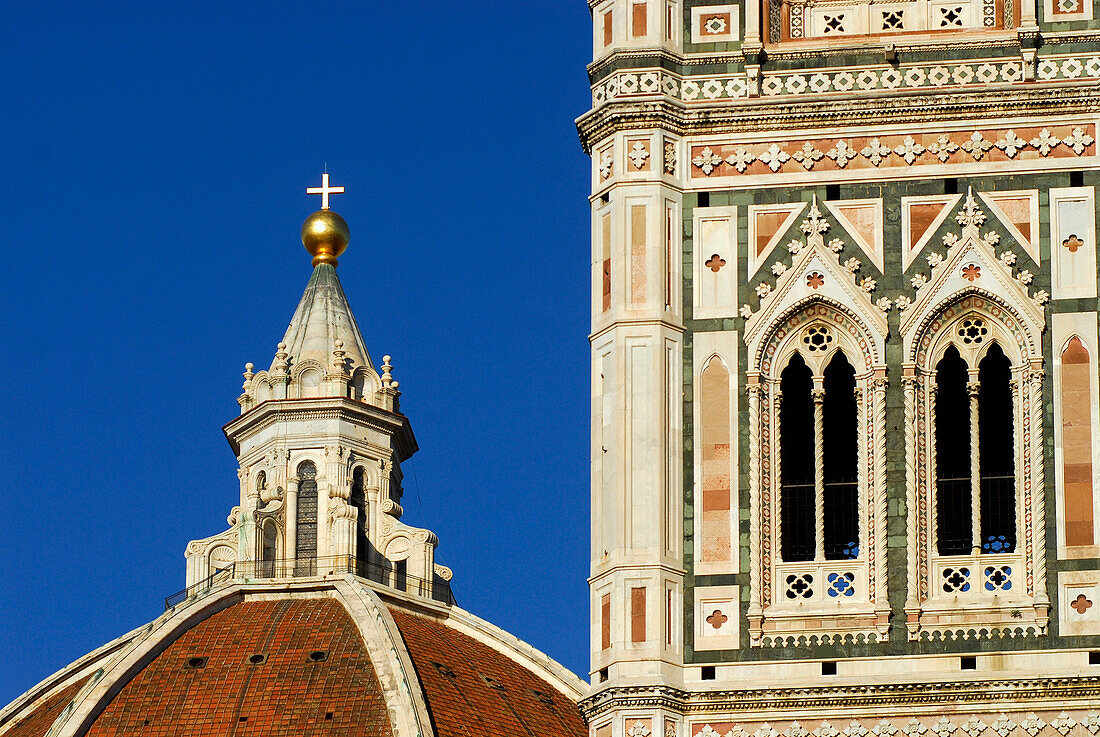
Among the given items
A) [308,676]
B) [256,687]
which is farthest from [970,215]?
[308,676]

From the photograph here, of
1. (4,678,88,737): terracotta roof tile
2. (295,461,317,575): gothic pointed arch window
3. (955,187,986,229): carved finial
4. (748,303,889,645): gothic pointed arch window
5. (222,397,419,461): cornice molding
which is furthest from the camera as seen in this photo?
(222,397,419,461): cornice molding

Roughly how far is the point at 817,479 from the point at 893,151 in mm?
3408

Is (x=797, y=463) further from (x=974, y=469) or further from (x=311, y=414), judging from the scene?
(x=311, y=414)

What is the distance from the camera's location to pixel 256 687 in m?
74.8

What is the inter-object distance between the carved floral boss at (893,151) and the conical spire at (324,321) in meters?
54.3

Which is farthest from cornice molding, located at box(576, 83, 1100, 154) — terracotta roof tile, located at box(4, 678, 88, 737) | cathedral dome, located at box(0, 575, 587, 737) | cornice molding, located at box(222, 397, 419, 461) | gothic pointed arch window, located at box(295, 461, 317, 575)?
cornice molding, located at box(222, 397, 419, 461)

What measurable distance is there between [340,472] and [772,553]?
167ft

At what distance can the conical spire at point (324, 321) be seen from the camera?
9006cm

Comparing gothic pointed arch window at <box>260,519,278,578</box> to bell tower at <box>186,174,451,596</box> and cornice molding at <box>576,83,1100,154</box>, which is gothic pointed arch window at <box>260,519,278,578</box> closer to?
bell tower at <box>186,174,451,596</box>

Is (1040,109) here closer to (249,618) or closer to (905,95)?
(905,95)

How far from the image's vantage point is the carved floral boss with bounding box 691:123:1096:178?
35.2 m

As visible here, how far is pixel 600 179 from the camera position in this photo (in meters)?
35.9

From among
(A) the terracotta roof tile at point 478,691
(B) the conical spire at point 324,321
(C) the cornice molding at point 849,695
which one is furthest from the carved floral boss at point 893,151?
(B) the conical spire at point 324,321

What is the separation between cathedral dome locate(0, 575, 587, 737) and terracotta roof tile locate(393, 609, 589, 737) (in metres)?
0.05
